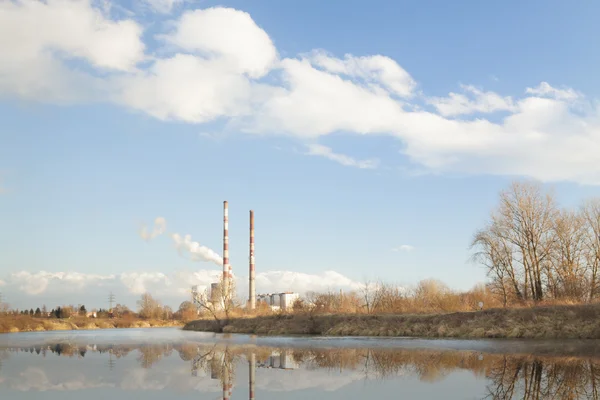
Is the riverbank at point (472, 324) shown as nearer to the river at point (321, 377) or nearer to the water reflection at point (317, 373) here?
the river at point (321, 377)

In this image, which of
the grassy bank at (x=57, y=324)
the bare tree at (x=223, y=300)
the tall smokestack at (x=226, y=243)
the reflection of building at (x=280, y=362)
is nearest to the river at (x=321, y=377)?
the reflection of building at (x=280, y=362)

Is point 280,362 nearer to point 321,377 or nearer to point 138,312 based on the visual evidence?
point 321,377

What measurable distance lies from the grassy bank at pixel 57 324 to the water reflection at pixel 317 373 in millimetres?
70548

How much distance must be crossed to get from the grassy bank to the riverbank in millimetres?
51964

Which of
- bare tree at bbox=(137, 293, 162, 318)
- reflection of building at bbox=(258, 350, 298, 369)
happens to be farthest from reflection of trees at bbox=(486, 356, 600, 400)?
bare tree at bbox=(137, 293, 162, 318)

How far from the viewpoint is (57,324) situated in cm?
9169

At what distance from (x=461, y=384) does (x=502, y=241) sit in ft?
144

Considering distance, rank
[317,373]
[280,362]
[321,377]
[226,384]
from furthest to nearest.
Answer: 1. [280,362]
2. [317,373]
3. [321,377]
4. [226,384]

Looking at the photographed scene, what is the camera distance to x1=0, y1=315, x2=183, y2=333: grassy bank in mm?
81438

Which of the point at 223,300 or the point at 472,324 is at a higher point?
the point at 223,300

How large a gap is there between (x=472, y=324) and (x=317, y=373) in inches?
850

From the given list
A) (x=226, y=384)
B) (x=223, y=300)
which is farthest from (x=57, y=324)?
(x=226, y=384)

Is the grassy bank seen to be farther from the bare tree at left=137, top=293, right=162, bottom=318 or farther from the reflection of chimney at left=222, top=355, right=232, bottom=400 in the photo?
the reflection of chimney at left=222, top=355, right=232, bottom=400

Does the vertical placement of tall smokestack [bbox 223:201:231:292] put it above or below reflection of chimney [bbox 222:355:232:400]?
above
